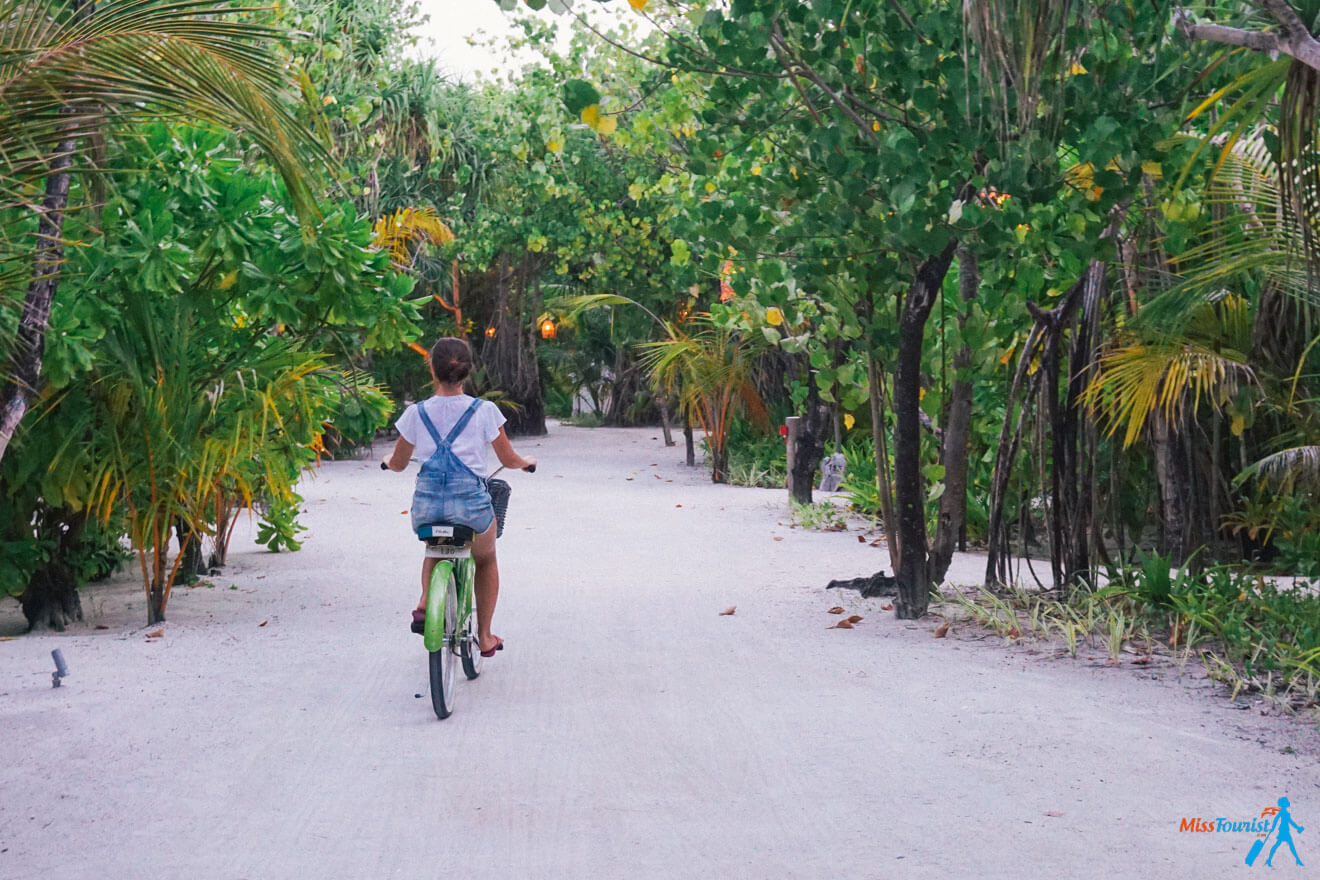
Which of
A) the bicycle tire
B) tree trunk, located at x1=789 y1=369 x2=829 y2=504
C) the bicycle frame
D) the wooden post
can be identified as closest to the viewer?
the bicycle frame

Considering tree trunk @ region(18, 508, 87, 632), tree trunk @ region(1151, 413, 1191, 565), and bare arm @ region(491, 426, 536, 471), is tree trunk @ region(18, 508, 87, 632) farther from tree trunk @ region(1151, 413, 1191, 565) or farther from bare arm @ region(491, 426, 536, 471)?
tree trunk @ region(1151, 413, 1191, 565)

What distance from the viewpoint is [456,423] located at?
5.42m

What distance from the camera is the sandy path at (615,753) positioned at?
3.62m

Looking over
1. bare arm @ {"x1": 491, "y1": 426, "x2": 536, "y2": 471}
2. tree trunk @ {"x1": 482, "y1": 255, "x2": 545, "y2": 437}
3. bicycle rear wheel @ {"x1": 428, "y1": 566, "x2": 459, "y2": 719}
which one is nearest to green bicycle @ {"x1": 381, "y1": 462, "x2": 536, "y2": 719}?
bicycle rear wheel @ {"x1": 428, "y1": 566, "x2": 459, "y2": 719}

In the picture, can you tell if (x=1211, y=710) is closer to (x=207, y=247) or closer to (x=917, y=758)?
(x=917, y=758)

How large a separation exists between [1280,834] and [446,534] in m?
3.16

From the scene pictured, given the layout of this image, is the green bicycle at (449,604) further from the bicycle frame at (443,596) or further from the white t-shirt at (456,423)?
the white t-shirt at (456,423)

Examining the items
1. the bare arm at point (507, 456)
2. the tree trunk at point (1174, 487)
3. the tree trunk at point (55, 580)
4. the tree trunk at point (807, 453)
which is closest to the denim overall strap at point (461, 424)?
the bare arm at point (507, 456)

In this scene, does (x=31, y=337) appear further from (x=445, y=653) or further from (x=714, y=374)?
(x=714, y=374)

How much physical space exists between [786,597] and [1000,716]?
3.15m

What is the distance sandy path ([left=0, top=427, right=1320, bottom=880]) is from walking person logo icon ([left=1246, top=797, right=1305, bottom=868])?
4 cm

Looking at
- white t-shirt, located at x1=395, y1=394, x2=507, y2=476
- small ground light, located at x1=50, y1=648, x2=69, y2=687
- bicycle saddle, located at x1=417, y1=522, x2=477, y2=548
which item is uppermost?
white t-shirt, located at x1=395, y1=394, x2=507, y2=476

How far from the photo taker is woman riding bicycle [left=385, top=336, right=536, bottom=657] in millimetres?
5340

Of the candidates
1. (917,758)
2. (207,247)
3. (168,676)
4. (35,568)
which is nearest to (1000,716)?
(917,758)
